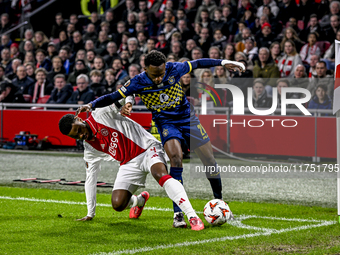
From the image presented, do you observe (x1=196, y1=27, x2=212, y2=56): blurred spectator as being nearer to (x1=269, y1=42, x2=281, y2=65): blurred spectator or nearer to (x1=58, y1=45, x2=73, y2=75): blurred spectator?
(x1=269, y1=42, x2=281, y2=65): blurred spectator

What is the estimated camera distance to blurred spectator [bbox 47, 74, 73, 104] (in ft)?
45.4

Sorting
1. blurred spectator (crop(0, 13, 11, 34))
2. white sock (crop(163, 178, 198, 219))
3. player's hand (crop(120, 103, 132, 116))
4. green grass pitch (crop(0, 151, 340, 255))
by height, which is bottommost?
green grass pitch (crop(0, 151, 340, 255))

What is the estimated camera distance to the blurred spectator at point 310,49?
12.3m

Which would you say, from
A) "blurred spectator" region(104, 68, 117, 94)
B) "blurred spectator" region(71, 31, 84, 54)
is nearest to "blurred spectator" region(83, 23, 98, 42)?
"blurred spectator" region(71, 31, 84, 54)

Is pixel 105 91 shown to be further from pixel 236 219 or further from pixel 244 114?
pixel 236 219

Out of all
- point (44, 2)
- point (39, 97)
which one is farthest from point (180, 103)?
point (44, 2)

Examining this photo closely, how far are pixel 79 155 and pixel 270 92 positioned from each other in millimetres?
4879

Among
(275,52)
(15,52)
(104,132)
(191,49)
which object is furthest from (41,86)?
(104,132)

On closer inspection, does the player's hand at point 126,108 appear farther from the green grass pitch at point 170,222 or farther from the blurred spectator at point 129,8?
the blurred spectator at point 129,8

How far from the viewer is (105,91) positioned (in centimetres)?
1335

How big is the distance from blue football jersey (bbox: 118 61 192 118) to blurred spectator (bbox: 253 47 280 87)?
6017 millimetres

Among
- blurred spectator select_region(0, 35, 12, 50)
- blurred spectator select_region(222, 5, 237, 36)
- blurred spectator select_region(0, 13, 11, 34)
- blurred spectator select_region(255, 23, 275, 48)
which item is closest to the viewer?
blurred spectator select_region(255, 23, 275, 48)

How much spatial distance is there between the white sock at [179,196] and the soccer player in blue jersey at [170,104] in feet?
0.85

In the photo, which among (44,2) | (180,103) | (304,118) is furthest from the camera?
(44,2)
